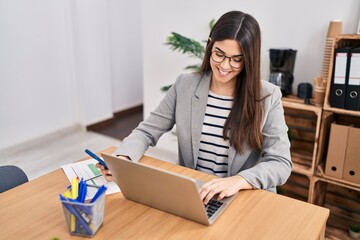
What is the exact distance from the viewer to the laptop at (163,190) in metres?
0.87

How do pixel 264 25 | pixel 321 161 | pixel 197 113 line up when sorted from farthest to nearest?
pixel 264 25 → pixel 321 161 → pixel 197 113

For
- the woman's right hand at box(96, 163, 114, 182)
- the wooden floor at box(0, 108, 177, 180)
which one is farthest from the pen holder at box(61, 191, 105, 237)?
the wooden floor at box(0, 108, 177, 180)

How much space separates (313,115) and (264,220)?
57.6 inches

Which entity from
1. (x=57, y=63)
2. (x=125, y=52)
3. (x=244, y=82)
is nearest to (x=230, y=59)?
(x=244, y=82)

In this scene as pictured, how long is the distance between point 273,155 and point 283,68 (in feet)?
3.64

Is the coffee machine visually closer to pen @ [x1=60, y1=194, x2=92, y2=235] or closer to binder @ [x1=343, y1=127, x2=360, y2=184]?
binder @ [x1=343, y1=127, x2=360, y2=184]

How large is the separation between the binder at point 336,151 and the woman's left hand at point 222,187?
107 centimetres

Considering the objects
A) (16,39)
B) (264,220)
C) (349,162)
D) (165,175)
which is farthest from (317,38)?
(16,39)

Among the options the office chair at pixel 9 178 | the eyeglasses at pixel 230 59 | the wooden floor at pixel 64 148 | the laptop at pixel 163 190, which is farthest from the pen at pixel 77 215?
the wooden floor at pixel 64 148

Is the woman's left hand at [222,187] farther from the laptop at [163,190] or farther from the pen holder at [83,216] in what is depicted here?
the pen holder at [83,216]

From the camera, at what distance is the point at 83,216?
2.97 ft

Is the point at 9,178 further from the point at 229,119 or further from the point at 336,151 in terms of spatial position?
the point at 336,151

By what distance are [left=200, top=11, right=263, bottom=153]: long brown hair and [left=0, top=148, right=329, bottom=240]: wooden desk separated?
0.83 ft

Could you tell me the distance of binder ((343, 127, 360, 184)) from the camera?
194cm
